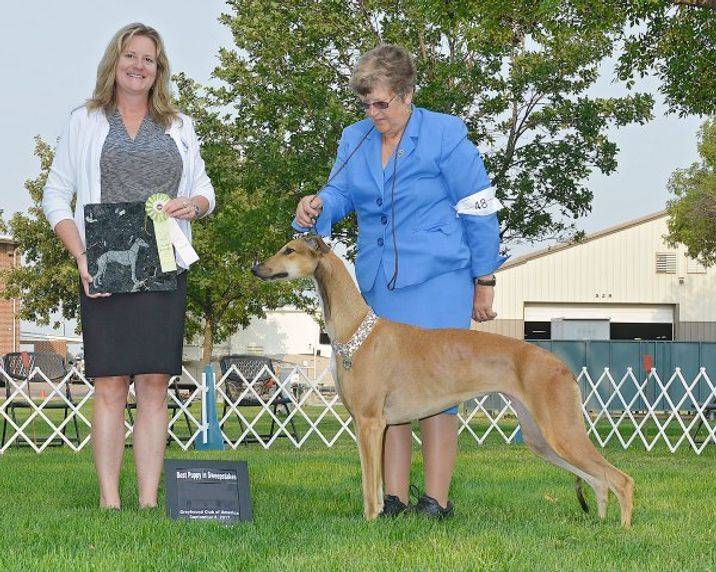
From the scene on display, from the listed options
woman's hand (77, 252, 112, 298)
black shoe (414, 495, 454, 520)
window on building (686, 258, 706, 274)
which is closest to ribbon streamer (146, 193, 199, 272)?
woman's hand (77, 252, 112, 298)

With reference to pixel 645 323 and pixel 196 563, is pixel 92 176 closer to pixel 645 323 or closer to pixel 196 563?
pixel 196 563

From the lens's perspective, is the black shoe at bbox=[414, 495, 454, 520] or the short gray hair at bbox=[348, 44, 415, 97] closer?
the short gray hair at bbox=[348, 44, 415, 97]

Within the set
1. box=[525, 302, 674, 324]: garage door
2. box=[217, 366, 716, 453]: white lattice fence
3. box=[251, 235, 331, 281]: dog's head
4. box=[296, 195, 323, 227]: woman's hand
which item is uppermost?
box=[525, 302, 674, 324]: garage door

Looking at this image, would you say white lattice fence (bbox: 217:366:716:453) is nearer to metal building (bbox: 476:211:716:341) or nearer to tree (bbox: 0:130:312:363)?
tree (bbox: 0:130:312:363)

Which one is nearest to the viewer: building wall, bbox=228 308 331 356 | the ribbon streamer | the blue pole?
the ribbon streamer

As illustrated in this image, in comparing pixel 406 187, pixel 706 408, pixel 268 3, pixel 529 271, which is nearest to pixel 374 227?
pixel 406 187

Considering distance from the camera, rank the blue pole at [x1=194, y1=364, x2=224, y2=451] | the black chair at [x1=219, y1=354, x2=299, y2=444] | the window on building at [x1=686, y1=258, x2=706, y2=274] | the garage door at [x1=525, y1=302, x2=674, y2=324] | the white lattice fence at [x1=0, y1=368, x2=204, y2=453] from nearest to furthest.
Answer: the white lattice fence at [x1=0, y1=368, x2=204, y2=453]
the blue pole at [x1=194, y1=364, x2=224, y2=451]
the black chair at [x1=219, y1=354, x2=299, y2=444]
the window on building at [x1=686, y1=258, x2=706, y2=274]
the garage door at [x1=525, y1=302, x2=674, y2=324]

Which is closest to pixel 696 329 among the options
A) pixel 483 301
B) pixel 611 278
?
pixel 611 278

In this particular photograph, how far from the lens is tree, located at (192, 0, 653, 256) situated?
57.6 ft

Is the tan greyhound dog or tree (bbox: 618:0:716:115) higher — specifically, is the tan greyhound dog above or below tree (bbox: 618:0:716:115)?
below

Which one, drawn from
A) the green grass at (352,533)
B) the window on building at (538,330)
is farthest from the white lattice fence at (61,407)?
the window on building at (538,330)

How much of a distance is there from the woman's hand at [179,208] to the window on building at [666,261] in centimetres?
3495

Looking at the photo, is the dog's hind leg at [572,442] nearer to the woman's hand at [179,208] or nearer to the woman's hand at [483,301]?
the woman's hand at [483,301]

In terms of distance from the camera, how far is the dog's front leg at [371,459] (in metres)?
4.41
